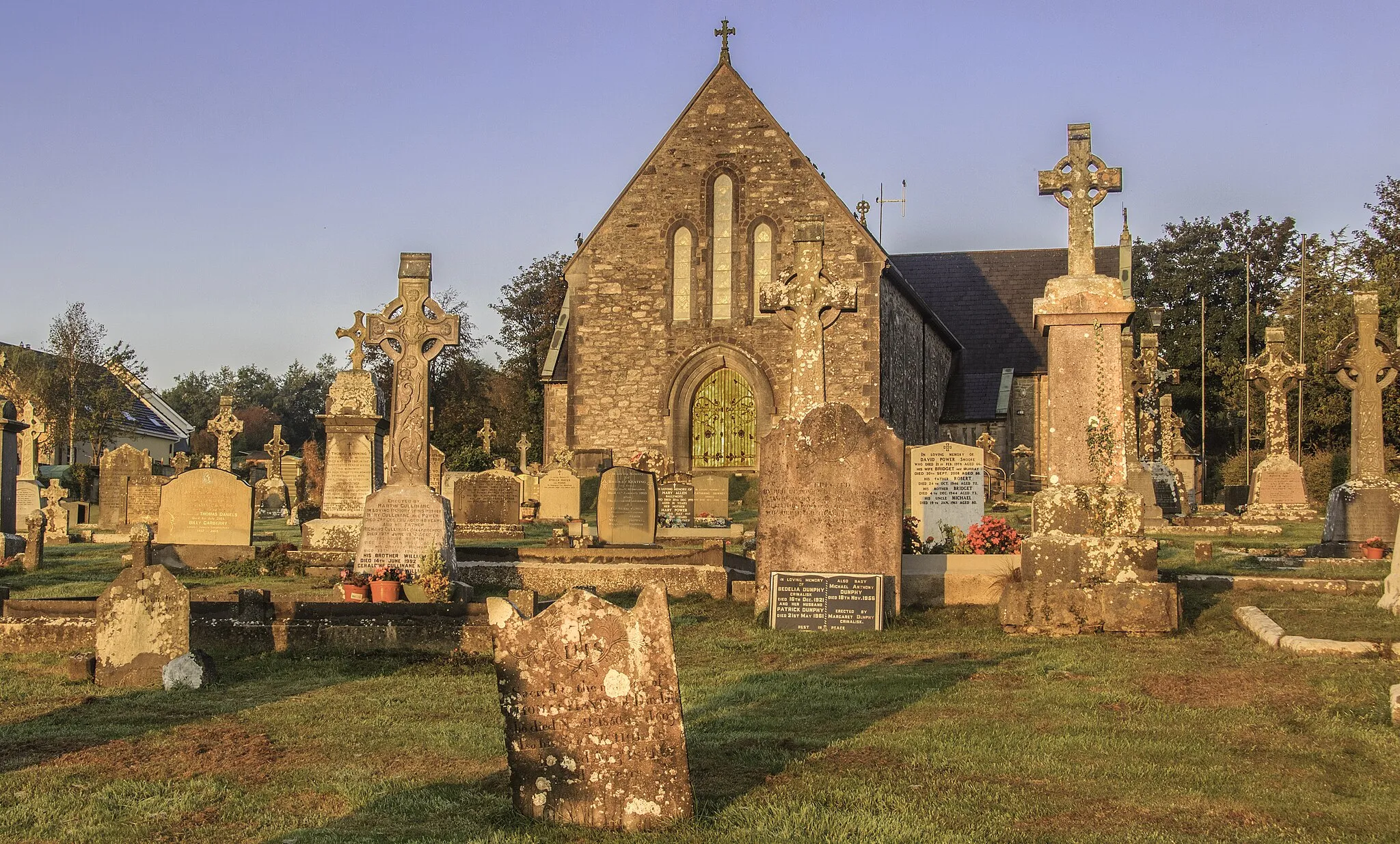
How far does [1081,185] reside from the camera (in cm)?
1123

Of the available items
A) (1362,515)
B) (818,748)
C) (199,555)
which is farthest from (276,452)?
(818,748)

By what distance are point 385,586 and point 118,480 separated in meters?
13.7

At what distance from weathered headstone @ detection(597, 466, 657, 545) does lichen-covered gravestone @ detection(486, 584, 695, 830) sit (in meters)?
14.0

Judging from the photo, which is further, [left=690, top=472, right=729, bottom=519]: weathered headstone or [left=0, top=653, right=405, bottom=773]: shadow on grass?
[left=690, top=472, right=729, bottom=519]: weathered headstone

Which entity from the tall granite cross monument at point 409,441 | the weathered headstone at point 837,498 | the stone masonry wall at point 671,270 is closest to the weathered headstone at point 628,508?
the tall granite cross monument at point 409,441

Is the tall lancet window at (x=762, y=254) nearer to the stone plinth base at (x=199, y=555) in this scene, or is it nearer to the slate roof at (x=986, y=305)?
the slate roof at (x=986, y=305)

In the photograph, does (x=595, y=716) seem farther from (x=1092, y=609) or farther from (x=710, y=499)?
(x=710, y=499)

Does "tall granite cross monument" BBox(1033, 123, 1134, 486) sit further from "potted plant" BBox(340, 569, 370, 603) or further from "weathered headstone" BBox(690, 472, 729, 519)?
"weathered headstone" BBox(690, 472, 729, 519)

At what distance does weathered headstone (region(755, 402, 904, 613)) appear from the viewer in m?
11.1

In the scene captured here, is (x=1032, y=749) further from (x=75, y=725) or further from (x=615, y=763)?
(x=75, y=725)

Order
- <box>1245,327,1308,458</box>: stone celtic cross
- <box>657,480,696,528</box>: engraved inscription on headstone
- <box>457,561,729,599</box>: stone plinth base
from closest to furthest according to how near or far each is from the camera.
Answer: <box>457,561,729,599</box>: stone plinth base, <box>657,480,696,528</box>: engraved inscription on headstone, <box>1245,327,1308,458</box>: stone celtic cross

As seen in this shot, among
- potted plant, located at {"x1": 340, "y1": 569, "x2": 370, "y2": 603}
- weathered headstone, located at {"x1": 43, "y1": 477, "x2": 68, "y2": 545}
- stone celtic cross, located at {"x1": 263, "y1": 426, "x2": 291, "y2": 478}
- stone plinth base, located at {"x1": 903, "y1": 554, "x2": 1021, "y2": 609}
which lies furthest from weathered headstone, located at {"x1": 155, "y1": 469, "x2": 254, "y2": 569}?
stone celtic cross, located at {"x1": 263, "y1": 426, "x2": 291, "y2": 478}

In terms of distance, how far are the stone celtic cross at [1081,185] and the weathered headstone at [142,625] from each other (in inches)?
302

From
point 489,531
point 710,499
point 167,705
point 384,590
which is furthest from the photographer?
point 710,499
